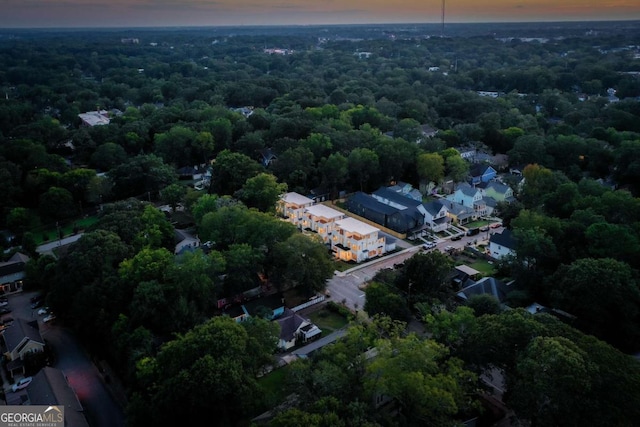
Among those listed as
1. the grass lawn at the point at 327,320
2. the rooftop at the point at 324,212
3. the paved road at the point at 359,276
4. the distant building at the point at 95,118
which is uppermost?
the distant building at the point at 95,118

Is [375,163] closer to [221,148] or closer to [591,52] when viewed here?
[221,148]

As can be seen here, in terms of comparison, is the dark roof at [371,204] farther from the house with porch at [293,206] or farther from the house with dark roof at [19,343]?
the house with dark roof at [19,343]

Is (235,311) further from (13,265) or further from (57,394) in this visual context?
(13,265)

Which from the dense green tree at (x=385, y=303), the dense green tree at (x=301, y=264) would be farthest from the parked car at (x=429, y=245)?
the dense green tree at (x=385, y=303)

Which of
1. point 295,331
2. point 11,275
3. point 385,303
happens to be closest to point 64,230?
point 11,275

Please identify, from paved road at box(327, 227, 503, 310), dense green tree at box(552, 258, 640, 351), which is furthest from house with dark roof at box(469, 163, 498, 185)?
dense green tree at box(552, 258, 640, 351)

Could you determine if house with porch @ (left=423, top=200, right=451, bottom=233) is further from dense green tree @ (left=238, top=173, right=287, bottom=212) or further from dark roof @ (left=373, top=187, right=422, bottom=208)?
dense green tree @ (left=238, top=173, right=287, bottom=212)
